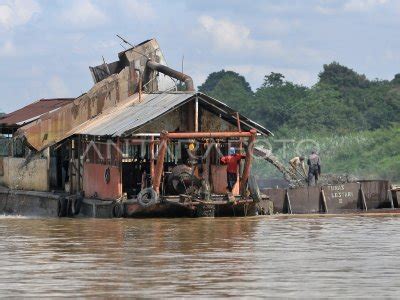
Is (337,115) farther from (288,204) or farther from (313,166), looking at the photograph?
(288,204)

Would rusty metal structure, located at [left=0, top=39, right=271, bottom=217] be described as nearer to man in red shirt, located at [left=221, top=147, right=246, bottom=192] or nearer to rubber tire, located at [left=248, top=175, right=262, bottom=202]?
rubber tire, located at [left=248, top=175, right=262, bottom=202]

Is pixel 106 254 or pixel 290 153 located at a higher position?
pixel 290 153

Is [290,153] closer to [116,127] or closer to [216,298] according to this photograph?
[116,127]

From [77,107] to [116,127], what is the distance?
370 centimetres

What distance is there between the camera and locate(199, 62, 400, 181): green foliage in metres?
73.1

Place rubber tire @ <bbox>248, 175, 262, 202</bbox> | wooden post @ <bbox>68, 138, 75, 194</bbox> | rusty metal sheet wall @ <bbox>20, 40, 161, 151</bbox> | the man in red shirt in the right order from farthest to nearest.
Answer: wooden post @ <bbox>68, 138, 75, 194</bbox> < rusty metal sheet wall @ <bbox>20, 40, 161, 151</bbox> < the man in red shirt < rubber tire @ <bbox>248, 175, 262, 202</bbox>

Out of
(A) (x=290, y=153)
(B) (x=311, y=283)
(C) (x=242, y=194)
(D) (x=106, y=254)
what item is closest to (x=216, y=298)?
(B) (x=311, y=283)

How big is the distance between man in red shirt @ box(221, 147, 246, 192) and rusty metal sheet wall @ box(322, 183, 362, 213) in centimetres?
304

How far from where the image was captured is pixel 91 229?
91.6ft

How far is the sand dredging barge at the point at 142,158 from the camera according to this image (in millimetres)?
30641

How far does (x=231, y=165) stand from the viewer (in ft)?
103

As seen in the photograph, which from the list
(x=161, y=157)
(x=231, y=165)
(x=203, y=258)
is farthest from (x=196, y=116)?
(x=203, y=258)

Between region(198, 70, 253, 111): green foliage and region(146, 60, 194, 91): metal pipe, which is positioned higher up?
region(198, 70, 253, 111): green foliage

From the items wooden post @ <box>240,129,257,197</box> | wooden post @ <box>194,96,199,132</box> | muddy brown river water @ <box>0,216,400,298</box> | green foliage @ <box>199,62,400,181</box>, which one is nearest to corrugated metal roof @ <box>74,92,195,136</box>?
wooden post @ <box>194,96,199,132</box>
